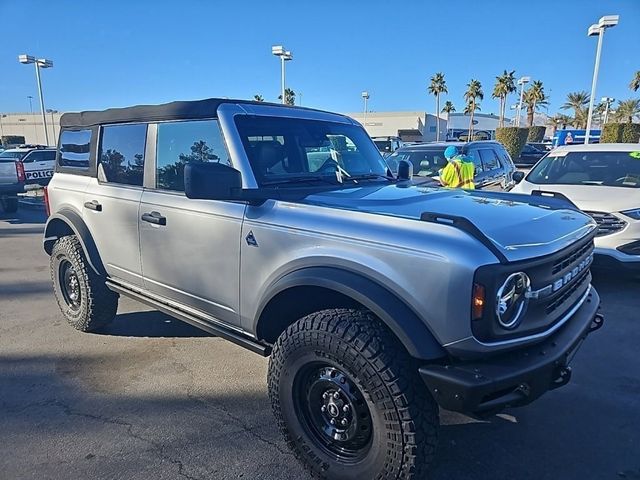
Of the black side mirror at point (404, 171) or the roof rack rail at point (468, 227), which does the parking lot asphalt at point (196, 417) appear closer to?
the roof rack rail at point (468, 227)

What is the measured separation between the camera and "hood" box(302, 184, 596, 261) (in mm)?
2107

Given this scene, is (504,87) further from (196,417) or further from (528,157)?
(196,417)

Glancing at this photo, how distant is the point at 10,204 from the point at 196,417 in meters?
12.3

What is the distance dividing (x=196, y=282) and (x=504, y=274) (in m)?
1.98

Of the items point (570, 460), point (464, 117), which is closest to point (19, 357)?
point (570, 460)

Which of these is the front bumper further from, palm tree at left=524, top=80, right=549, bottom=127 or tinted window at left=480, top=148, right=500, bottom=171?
palm tree at left=524, top=80, right=549, bottom=127

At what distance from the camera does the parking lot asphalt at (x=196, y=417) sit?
254 cm

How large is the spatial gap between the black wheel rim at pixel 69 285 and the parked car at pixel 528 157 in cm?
2862

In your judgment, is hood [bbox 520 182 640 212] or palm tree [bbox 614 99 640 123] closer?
hood [bbox 520 182 640 212]

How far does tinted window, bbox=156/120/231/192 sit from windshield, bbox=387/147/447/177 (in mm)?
6737

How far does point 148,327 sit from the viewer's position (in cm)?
454

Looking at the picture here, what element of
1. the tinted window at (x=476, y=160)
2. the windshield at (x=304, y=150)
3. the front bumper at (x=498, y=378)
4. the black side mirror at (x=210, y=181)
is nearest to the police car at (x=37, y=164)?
the tinted window at (x=476, y=160)

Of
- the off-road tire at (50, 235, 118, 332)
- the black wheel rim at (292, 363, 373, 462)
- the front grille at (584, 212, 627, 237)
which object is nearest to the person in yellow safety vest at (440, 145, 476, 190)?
the front grille at (584, 212, 627, 237)

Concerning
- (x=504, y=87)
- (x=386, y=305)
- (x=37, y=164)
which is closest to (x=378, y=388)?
(x=386, y=305)
